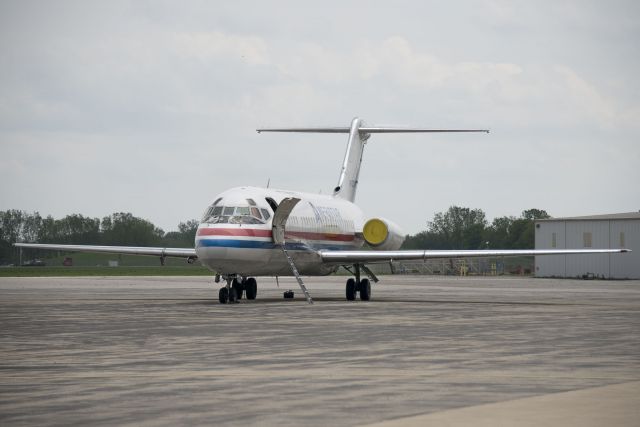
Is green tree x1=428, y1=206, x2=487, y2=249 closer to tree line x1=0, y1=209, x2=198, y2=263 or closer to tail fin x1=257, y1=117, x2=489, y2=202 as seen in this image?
tree line x1=0, y1=209, x2=198, y2=263

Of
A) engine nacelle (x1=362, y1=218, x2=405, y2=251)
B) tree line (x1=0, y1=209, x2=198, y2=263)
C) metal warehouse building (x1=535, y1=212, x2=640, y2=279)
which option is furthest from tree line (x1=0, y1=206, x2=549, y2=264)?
engine nacelle (x1=362, y1=218, x2=405, y2=251)

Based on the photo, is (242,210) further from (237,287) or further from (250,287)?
(250,287)

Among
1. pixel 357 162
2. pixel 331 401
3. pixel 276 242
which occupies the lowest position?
pixel 331 401

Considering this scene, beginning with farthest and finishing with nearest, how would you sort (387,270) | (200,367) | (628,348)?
(387,270) < (628,348) < (200,367)

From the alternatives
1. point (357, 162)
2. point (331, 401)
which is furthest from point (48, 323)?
point (357, 162)

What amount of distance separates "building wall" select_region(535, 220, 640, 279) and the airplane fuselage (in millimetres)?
37148

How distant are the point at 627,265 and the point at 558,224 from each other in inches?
271

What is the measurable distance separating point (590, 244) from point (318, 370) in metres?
64.4

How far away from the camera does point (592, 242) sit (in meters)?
75.4

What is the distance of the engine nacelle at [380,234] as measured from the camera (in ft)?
134

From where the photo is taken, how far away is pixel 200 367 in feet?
46.2

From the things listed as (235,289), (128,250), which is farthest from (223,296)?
(128,250)

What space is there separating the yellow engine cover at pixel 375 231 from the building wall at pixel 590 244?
3513 centimetres

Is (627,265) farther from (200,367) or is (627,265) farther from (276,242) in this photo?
(200,367)
